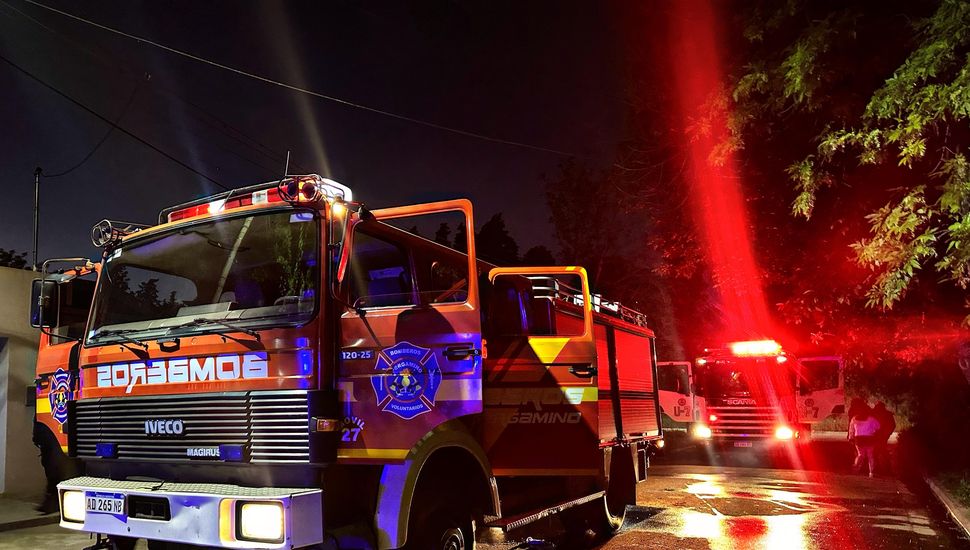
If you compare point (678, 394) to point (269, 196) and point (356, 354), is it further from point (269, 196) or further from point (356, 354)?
point (269, 196)

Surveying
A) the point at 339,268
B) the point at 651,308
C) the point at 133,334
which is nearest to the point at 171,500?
the point at 133,334

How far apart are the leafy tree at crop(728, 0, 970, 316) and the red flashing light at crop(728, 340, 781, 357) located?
8680 millimetres

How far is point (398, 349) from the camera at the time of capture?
4656 mm

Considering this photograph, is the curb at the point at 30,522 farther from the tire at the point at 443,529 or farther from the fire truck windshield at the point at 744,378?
the fire truck windshield at the point at 744,378

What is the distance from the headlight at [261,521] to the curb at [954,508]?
8346mm

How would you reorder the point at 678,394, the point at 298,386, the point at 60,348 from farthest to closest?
the point at 678,394 → the point at 60,348 → the point at 298,386

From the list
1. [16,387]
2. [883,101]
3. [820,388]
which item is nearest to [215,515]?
[883,101]

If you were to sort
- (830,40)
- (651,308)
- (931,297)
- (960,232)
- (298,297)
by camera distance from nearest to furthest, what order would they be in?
1. (298,297)
2. (960,232)
3. (830,40)
4. (931,297)
5. (651,308)

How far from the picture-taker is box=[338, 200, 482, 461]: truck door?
4.50 m

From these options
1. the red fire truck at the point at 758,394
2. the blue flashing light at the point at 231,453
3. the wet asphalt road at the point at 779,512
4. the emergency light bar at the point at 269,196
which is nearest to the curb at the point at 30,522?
the emergency light bar at the point at 269,196

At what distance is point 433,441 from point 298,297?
1246 millimetres

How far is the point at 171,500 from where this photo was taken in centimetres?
431

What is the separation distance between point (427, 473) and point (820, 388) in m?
16.0

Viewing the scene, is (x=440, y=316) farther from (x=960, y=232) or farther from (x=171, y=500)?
(x=960, y=232)
